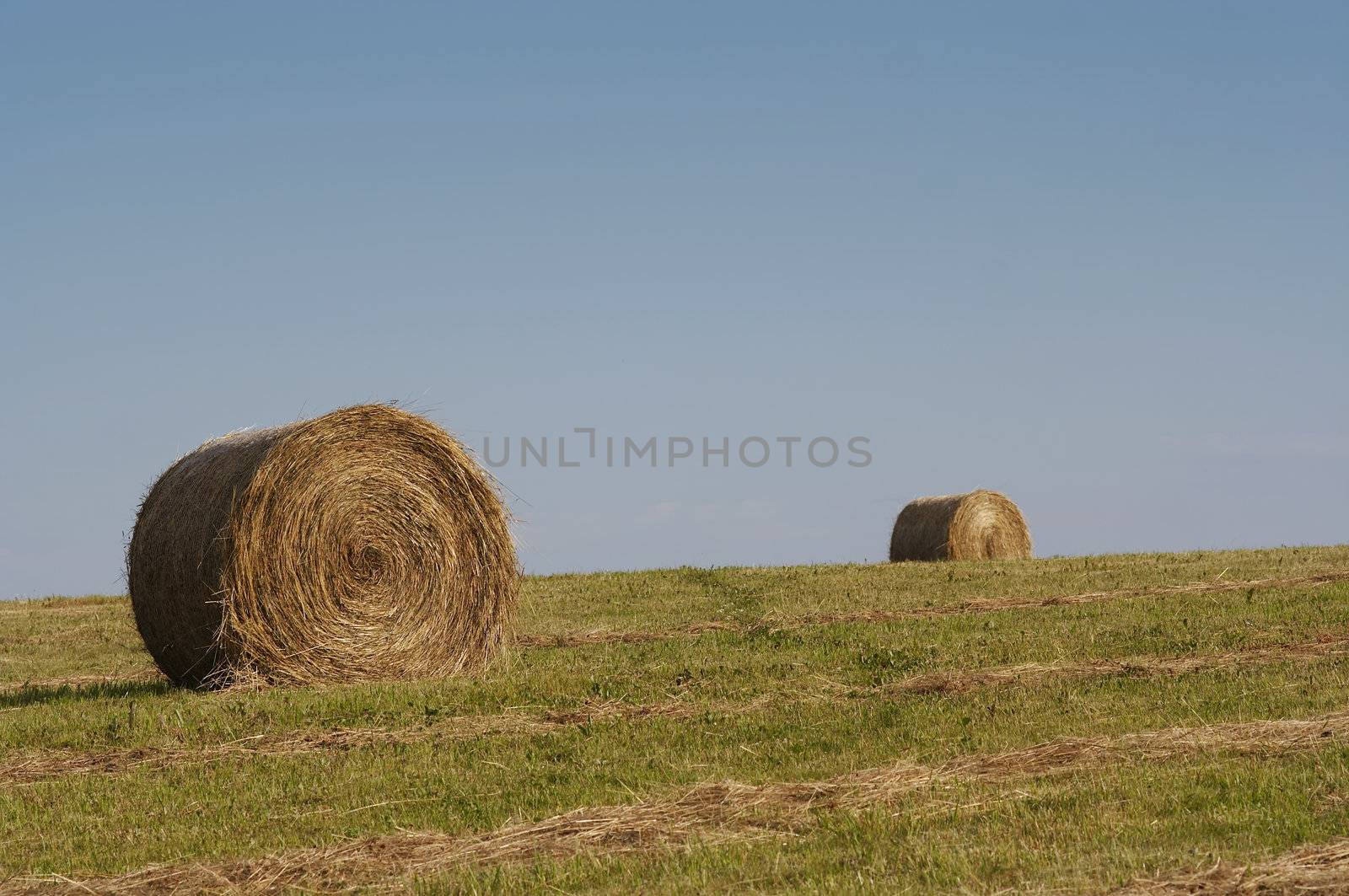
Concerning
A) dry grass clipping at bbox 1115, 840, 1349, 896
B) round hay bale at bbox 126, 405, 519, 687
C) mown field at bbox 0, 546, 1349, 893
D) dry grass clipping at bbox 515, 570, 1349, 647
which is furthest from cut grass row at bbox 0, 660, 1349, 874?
dry grass clipping at bbox 515, 570, 1349, 647

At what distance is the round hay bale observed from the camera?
1553 cm

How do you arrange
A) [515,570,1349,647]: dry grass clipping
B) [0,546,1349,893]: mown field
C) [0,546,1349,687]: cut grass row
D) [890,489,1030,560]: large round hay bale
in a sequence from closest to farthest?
[0,546,1349,893]: mown field, [515,570,1349,647]: dry grass clipping, [0,546,1349,687]: cut grass row, [890,489,1030,560]: large round hay bale

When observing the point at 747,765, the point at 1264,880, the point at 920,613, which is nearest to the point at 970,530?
the point at 920,613

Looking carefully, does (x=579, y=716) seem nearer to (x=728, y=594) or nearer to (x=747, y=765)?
(x=747, y=765)

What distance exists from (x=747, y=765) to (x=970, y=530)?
22928 mm

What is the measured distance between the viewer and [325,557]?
53.0 ft

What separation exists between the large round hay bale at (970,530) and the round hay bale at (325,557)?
665 inches

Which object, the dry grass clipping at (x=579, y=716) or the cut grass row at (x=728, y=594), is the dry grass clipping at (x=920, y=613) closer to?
the cut grass row at (x=728, y=594)

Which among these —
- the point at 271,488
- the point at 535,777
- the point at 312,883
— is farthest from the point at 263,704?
the point at 312,883

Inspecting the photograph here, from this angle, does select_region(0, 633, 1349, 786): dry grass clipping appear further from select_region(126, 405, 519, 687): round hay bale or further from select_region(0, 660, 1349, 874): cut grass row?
select_region(126, 405, 519, 687): round hay bale

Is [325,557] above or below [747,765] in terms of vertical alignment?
above

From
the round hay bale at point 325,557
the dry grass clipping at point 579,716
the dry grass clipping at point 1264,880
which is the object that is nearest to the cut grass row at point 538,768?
the dry grass clipping at point 579,716

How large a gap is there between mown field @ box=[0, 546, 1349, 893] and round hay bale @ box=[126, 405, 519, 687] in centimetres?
74

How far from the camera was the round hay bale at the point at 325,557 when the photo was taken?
15531 millimetres
